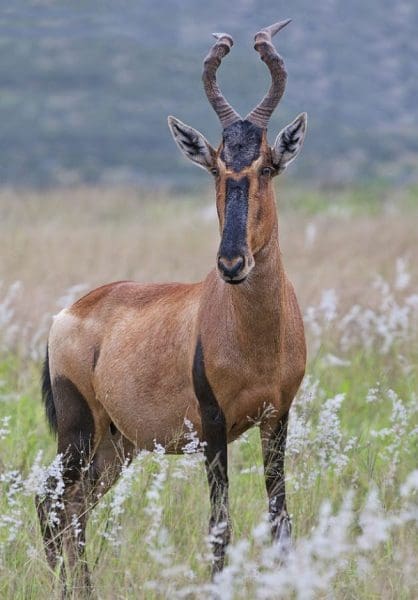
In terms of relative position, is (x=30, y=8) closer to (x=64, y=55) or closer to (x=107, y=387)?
(x=64, y=55)

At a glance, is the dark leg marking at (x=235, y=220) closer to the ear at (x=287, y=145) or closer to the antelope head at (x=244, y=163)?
the antelope head at (x=244, y=163)

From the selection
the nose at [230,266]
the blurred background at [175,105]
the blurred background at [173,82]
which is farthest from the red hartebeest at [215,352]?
the blurred background at [173,82]

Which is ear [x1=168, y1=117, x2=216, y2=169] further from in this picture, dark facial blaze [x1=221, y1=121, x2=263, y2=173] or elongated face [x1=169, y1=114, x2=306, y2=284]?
dark facial blaze [x1=221, y1=121, x2=263, y2=173]

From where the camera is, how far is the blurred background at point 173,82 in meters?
40.7

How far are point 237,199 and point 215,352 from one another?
740mm

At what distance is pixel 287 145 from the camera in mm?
5645

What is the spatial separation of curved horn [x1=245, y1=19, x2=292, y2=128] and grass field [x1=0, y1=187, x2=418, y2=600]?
5.05 ft

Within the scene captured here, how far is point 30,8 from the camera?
39.1 meters

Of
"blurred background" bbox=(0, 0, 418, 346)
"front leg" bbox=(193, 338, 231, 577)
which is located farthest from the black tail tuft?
"blurred background" bbox=(0, 0, 418, 346)

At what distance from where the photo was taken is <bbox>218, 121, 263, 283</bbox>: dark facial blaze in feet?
16.6

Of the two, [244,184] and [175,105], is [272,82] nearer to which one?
[244,184]

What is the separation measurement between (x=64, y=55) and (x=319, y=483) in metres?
→ 46.0

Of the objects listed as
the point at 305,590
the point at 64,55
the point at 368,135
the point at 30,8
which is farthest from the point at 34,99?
the point at 305,590

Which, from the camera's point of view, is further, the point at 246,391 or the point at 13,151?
the point at 13,151
